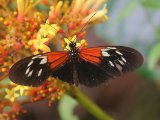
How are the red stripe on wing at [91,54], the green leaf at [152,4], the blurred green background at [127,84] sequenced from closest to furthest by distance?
1. the red stripe on wing at [91,54]
2. the green leaf at [152,4]
3. the blurred green background at [127,84]

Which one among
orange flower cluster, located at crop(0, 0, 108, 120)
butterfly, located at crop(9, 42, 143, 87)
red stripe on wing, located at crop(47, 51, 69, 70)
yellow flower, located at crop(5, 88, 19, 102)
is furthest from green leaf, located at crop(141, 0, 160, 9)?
yellow flower, located at crop(5, 88, 19, 102)

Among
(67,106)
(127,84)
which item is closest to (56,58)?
(67,106)

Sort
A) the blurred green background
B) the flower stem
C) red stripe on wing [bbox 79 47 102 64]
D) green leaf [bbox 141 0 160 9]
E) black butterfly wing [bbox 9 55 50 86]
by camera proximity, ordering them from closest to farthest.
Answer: black butterfly wing [bbox 9 55 50 86] → red stripe on wing [bbox 79 47 102 64] → the flower stem → green leaf [bbox 141 0 160 9] → the blurred green background

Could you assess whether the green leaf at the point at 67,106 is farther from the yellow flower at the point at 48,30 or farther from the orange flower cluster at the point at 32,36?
the yellow flower at the point at 48,30

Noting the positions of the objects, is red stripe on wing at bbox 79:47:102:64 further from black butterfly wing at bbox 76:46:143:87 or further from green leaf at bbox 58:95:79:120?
green leaf at bbox 58:95:79:120

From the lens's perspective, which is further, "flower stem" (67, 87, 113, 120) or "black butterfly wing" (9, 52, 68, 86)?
"flower stem" (67, 87, 113, 120)

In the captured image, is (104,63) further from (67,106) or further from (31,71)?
(67,106)

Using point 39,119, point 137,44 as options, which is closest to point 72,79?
point 137,44

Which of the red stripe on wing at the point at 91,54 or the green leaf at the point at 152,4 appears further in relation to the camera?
the green leaf at the point at 152,4

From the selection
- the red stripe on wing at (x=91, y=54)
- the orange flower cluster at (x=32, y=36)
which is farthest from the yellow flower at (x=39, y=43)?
the red stripe on wing at (x=91, y=54)
